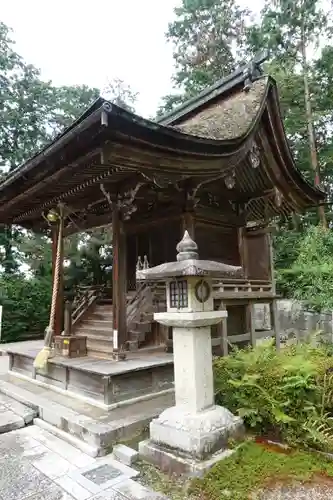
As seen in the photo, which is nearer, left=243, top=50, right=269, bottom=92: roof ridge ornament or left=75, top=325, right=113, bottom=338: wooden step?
left=75, top=325, right=113, bottom=338: wooden step

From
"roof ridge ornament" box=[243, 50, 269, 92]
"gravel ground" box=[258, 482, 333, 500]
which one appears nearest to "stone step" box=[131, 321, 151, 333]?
"gravel ground" box=[258, 482, 333, 500]

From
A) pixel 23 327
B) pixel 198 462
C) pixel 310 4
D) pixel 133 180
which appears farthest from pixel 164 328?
pixel 310 4

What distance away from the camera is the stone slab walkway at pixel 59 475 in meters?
2.95

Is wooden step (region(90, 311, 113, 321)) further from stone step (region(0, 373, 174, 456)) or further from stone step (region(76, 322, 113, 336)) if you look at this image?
stone step (region(0, 373, 174, 456))

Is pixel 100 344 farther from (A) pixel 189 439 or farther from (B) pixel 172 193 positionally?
(A) pixel 189 439

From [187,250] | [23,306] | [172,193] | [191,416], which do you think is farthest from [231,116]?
[23,306]

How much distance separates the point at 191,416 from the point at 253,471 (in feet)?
2.34

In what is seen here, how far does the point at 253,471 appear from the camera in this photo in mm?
3158

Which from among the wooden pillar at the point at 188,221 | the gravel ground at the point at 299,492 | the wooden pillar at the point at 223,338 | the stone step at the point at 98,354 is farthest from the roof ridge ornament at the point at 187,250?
the wooden pillar at the point at 223,338

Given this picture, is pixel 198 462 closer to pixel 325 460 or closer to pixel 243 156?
pixel 325 460

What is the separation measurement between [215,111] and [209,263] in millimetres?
4657

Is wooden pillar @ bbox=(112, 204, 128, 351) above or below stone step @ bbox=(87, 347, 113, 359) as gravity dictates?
above

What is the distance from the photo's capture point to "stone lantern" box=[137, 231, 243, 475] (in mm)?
3346

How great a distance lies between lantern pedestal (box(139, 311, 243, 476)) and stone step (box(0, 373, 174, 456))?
1.44 ft
